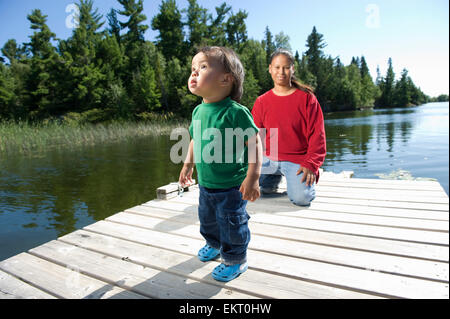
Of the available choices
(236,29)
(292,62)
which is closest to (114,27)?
(236,29)

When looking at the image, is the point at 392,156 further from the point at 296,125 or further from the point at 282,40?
the point at 282,40

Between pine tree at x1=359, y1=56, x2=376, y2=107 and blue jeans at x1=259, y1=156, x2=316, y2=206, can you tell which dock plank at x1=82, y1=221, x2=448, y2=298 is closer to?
blue jeans at x1=259, y1=156, x2=316, y2=206

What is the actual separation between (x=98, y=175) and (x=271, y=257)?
719 cm

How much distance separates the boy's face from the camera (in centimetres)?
156

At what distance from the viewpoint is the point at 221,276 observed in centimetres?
163

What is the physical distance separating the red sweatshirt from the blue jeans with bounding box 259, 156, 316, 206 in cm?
8

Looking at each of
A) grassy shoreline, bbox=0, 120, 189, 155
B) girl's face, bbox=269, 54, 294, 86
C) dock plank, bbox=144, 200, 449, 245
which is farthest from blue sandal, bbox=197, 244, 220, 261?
grassy shoreline, bbox=0, 120, 189, 155

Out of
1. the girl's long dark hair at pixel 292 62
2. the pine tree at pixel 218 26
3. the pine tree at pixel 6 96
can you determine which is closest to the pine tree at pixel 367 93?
the pine tree at pixel 218 26

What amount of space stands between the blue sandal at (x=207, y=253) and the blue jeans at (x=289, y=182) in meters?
1.26

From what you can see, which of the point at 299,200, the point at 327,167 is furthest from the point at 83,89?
the point at 299,200

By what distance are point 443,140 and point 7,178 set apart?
54.8ft

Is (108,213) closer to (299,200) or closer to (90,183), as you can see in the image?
(90,183)

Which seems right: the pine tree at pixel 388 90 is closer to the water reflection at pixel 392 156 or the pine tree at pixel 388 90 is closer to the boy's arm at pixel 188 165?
the water reflection at pixel 392 156
